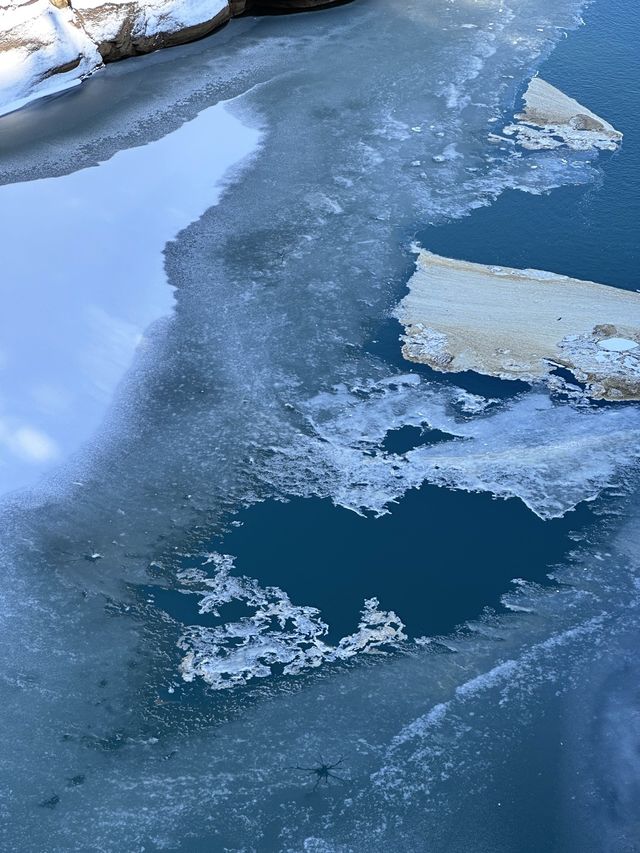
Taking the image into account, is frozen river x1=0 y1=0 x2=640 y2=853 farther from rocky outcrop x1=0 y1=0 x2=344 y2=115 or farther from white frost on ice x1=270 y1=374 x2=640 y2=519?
rocky outcrop x1=0 y1=0 x2=344 y2=115

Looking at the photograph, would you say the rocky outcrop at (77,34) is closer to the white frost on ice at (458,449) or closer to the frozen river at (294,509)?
the frozen river at (294,509)

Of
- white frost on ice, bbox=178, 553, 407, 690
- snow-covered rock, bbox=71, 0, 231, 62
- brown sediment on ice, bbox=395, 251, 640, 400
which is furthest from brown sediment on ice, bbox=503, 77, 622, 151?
white frost on ice, bbox=178, 553, 407, 690

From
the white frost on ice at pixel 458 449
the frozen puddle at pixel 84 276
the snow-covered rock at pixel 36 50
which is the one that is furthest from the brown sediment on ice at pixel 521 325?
the snow-covered rock at pixel 36 50

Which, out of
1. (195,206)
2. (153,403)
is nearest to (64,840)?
(153,403)

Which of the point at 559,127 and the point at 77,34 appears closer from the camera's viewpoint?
the point at 559,127

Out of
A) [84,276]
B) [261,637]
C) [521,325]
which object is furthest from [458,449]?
[84,276]

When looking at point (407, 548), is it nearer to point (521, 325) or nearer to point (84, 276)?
point (521, 325)

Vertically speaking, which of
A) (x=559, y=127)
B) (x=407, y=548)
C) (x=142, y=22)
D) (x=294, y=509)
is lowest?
(x=407, y=548)
